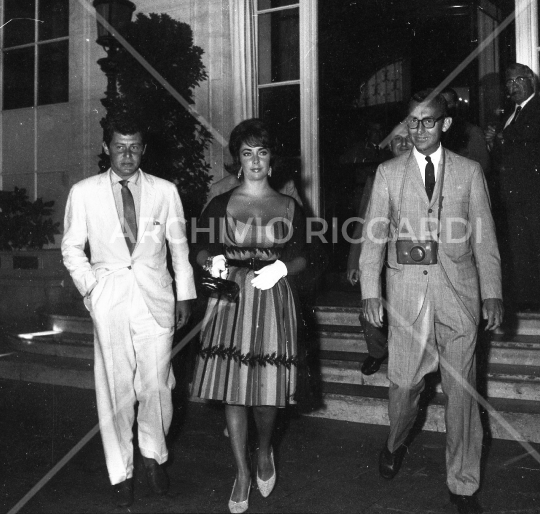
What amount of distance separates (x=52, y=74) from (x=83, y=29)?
33.2 inches

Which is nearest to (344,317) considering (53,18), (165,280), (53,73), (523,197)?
(523,197)

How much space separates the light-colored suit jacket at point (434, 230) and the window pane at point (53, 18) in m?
6.82

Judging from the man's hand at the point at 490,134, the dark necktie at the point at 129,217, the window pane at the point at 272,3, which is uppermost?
the window pane at the point at 272,3

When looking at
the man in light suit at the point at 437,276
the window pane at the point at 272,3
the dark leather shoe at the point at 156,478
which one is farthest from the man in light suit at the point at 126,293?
the window pane at the point at 272,3

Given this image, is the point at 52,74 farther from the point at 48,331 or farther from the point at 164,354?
the point at 164,354

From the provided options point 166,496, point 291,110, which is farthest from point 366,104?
point 166,496

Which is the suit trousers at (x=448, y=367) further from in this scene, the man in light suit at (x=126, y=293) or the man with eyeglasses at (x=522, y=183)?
the man with eyeglasses at (x=522, y=183)

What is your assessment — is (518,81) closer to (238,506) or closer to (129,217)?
(129,217)

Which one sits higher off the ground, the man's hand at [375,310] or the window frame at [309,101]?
the window frame at [309,101]

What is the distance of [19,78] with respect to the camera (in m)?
9.85

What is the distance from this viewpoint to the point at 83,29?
8.94m

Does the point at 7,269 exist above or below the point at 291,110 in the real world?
below

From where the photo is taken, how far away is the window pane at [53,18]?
30.3 feet

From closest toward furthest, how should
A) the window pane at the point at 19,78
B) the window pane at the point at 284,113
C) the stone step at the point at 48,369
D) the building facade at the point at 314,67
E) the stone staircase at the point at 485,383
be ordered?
the stone staircase at the point at 485,383 < the stone step at the point at 48,369 < the building facade at the point at 314,67 < the window pane at the point at 284,113 < the window pane at the point at 19,78
